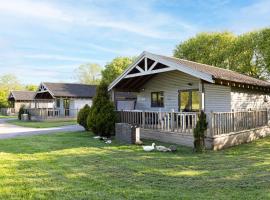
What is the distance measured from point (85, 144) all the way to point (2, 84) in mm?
66977

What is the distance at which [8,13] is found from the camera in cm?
1622

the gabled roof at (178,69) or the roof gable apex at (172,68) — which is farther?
the gabled roof at (178,69)

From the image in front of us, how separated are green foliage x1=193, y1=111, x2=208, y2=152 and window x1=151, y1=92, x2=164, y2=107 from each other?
6.72m

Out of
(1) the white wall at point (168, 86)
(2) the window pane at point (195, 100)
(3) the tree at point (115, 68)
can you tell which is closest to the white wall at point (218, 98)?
(2) the window pane at point (195, 100)

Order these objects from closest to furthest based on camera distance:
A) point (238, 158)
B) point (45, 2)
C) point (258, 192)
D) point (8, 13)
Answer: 1. point (258, 192)
2. point (238, 158)
3. point (45, 2)
4. point (8, 13)

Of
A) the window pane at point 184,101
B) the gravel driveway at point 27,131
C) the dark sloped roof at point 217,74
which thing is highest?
the dark sloped roof at point 217,74

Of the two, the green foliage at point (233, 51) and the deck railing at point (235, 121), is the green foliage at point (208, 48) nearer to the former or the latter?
the green foliage at point (233, 51)

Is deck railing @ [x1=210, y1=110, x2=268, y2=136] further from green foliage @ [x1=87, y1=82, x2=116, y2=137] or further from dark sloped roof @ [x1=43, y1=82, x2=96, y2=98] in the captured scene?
dark sloped roof @ [x1=43, y1=82, x2=96, y2=98]

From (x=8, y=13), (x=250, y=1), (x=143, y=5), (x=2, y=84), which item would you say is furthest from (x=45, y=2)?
(x=2, y=84)

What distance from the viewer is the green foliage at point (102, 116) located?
13.1 m

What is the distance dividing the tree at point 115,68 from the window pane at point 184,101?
29913mm

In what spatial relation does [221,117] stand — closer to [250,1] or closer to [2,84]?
[250,1]

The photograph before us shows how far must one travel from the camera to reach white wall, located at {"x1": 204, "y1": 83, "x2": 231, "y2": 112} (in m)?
13.7

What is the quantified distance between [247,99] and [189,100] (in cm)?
320
